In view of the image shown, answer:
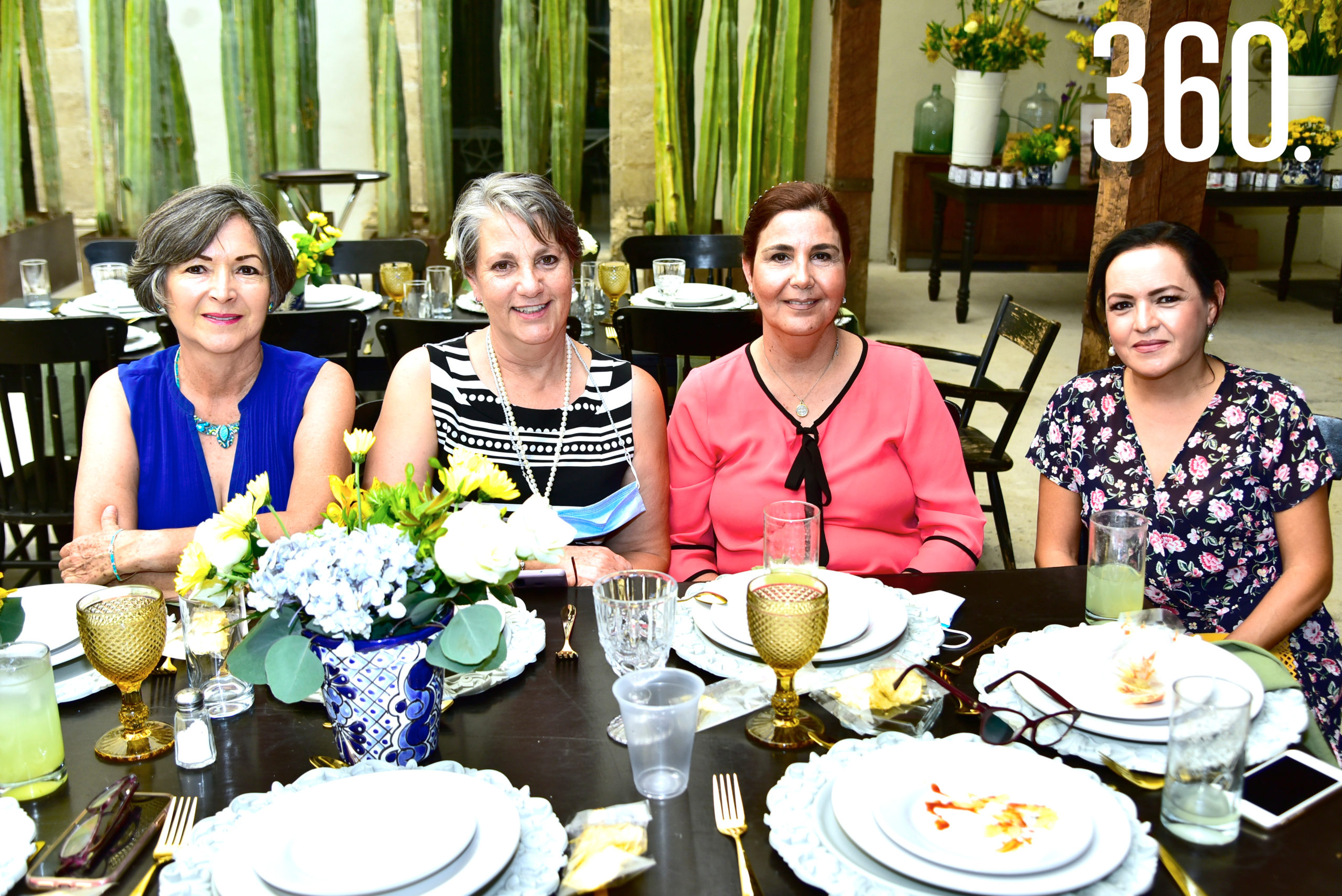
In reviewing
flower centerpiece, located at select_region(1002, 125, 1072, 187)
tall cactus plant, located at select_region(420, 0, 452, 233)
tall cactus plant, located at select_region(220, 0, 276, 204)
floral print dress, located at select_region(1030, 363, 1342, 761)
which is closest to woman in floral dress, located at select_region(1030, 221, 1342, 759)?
floral print dress, located at select_region(1030, 363, 1342, 761)

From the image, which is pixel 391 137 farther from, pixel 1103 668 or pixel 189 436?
pixel 1103 668

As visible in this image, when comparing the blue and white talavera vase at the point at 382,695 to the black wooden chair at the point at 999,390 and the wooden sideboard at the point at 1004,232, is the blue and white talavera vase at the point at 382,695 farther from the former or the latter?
the wooden sideboard at the point at 1004,232

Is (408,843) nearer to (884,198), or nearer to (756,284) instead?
(756,284)

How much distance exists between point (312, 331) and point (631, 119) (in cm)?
364

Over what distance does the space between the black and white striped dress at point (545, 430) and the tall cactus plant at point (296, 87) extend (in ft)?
13.0

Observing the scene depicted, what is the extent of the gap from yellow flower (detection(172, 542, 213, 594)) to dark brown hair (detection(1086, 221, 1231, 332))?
156 centimetres

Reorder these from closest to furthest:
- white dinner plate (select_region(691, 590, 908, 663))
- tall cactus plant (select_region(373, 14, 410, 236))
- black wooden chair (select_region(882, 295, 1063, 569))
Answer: white dinner plate (select_region(691, 590, 908, 663))
black wooden chair (select_region(882, 295, 1063, 569))
tall cactus plant (select_region(373, 14, 410, 236))

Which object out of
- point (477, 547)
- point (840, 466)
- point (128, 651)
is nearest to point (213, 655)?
point (128, 651)

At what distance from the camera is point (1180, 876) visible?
1021 mm

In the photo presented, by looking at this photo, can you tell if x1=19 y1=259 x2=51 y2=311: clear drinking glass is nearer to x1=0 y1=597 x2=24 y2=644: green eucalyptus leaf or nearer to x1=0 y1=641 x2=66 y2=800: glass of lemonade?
x1=0 y1=597 x2=24 y2=644: green eucalyptus leaf

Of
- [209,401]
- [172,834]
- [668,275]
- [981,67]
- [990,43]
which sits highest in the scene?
[990,43]

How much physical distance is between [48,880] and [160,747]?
24cm

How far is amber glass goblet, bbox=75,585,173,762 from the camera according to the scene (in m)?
1.25

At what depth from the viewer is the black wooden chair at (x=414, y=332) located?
2.81m
